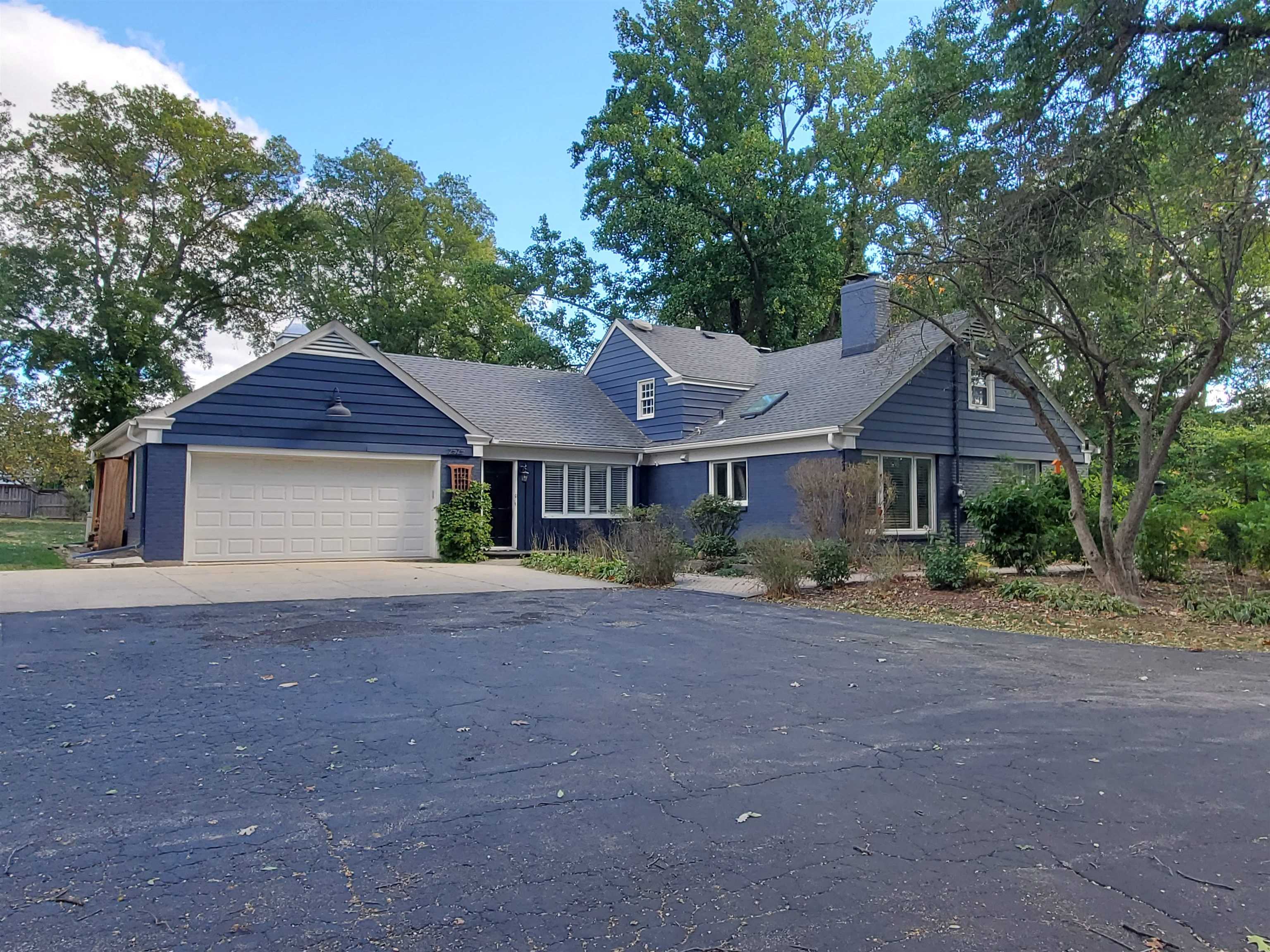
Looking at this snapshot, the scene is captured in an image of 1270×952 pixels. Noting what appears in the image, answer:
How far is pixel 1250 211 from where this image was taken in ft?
30.6

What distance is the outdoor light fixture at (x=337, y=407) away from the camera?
1669cm

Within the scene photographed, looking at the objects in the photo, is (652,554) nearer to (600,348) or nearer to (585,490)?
(585,490)

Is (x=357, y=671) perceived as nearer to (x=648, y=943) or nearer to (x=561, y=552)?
(x=648, y=943)

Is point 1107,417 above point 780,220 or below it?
below

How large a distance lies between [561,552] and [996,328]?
390 inches

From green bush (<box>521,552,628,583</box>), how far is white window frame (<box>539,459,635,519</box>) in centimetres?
235

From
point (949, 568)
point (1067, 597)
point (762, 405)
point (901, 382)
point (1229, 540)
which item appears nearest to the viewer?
point (1067, 597)

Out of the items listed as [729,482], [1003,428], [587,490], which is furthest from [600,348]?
[1003,428]

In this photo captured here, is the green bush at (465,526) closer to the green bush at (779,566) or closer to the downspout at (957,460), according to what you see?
the green bush at (779,566)

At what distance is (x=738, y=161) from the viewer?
1146 inches

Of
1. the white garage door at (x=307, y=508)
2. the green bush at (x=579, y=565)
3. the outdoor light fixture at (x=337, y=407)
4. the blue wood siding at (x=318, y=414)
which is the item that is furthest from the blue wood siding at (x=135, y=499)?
the green bush at (x=579, y=565)

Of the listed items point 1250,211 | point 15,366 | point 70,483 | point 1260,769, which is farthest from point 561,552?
point 70,483

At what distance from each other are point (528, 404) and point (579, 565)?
279 inches

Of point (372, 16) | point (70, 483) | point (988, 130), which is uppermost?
point (372, 16)
